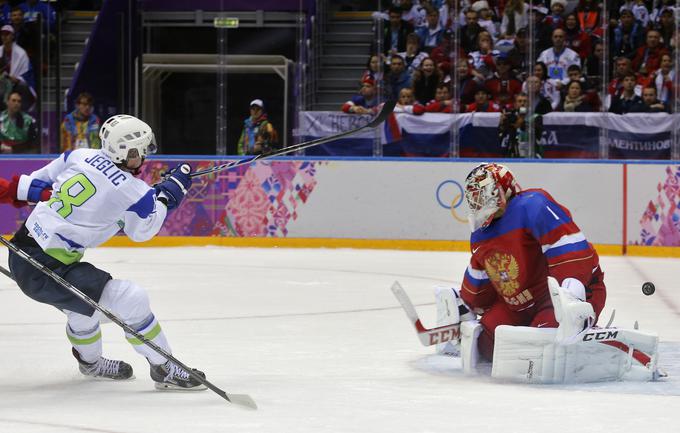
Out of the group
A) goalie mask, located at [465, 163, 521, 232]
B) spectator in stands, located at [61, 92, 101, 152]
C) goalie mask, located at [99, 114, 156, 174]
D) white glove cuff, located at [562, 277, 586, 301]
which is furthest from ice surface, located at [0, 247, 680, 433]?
spectator in stands, located at [61, 92, 101, 152]

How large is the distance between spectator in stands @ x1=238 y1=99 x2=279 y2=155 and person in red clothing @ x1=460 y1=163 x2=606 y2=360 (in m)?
5.93

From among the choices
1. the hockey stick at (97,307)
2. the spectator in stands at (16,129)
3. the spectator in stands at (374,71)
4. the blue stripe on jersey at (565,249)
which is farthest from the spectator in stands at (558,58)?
the hockey stick at (97,307)

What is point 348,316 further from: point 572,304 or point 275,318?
point 572,304

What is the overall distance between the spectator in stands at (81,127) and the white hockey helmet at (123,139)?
6.10 m

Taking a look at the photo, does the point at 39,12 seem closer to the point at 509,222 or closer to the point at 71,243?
the point at 71,243

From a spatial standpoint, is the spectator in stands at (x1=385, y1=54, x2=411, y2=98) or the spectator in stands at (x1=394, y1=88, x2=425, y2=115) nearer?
the spectator in stands at (x1=394, y1=88, x2=425, y2=115)

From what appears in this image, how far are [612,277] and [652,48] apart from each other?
3.30 meters

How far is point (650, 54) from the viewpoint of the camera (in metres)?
10.2

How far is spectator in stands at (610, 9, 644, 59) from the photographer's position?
10.2 m

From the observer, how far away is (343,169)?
9359 mm

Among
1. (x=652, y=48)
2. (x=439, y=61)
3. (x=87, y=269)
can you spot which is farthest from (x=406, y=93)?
(x=87, y=269)

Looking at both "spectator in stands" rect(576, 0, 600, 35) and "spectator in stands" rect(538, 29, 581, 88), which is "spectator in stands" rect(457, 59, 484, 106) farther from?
"spectator in stands" rect(576, 0, 600, 35)

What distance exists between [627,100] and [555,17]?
1081 millimetres

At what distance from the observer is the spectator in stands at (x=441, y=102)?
32.6 feet
